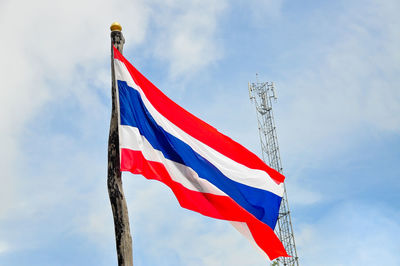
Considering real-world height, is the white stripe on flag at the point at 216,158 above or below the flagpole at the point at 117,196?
above

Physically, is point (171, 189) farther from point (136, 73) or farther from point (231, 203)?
point (136, 73)

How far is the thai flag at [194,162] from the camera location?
8727mm

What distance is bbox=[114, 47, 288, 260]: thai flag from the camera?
873cm

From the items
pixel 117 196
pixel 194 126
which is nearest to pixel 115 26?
pixel 194 126

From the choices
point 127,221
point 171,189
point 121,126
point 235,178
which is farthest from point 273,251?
point 121,126

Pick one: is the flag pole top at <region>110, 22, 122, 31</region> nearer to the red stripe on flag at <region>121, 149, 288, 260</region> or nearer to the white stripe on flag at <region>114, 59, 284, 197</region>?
the white stripe on flag at <region>114, 59, 284, 197</region>

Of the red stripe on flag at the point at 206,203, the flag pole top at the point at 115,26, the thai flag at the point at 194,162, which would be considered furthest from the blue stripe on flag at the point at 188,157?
the flag pole top at the point at 115,26

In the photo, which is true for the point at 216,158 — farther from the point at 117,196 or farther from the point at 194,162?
the point at 117,196

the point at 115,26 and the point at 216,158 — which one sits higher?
the point at 115,26

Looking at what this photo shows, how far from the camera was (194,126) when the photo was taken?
10094 millimetres

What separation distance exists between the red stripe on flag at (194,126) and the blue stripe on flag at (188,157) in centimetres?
41

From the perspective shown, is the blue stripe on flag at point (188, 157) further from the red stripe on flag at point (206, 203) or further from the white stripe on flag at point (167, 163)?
the red stripe on flag at point (206, 203)

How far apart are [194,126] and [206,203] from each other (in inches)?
65.6

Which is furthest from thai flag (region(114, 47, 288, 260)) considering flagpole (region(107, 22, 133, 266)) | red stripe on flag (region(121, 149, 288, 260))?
flagpole (region(107, 22, 133, 266))
